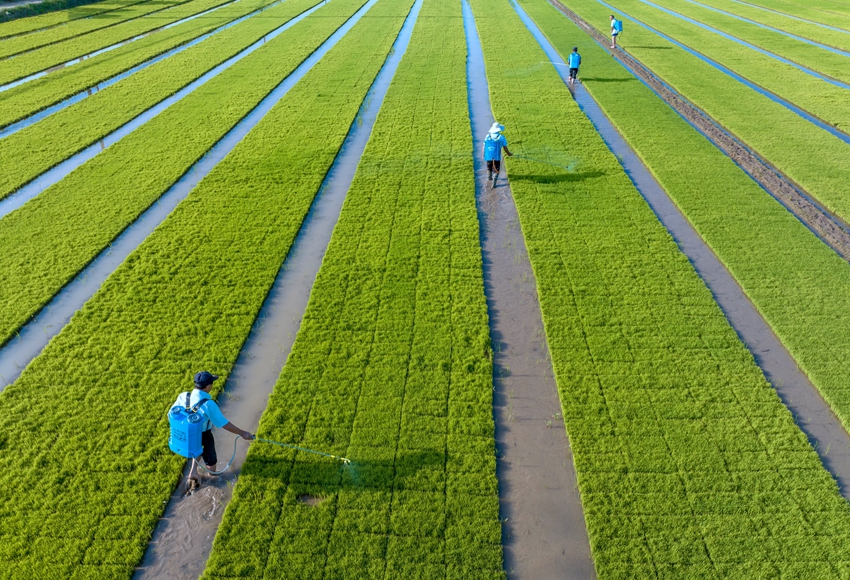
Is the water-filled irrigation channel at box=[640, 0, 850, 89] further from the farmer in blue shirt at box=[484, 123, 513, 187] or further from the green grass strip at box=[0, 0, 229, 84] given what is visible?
the green grass strip at box=[0, 0, 229, 84]

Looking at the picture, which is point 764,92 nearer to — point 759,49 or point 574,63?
point 574,63

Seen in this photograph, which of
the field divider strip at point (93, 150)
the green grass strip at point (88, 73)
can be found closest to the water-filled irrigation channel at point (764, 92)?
the field divider strip at point (93, 150)

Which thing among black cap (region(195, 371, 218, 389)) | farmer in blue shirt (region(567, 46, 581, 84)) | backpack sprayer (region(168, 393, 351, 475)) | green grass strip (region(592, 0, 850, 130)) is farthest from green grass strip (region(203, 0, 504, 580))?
green grass strip (region(592, 0, 850, 130))

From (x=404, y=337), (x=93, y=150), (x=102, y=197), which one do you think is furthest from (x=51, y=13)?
(x=404, y=337)

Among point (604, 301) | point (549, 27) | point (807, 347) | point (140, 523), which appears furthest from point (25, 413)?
point (549, 27)

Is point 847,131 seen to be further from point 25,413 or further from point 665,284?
point 25,413

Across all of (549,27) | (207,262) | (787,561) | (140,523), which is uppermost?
(549,27)

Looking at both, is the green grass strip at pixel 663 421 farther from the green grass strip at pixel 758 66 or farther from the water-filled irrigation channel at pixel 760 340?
the green grass strip at pixel 758 66
